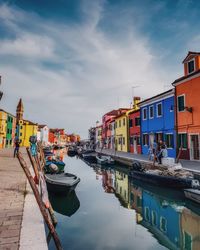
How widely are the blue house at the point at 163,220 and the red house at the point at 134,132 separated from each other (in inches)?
751

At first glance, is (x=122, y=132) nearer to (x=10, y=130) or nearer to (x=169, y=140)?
(x=169, y=140)

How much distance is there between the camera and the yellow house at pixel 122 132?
35.4 m

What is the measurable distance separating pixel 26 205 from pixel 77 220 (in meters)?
2.91

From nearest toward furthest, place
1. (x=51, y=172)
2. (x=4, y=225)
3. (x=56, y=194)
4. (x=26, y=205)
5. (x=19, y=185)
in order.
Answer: (x=4, y=225)
(x=26, y=205)
(x=19, y=185)
(x=56, y=194)
(x=51, y=172)

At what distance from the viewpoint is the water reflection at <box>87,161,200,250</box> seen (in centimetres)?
681

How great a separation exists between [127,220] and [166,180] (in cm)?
543

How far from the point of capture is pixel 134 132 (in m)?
31.7

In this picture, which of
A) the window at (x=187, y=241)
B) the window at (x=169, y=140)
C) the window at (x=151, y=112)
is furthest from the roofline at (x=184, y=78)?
the window at (x=187, y=241)

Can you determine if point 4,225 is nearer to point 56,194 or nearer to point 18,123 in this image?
point 56,194

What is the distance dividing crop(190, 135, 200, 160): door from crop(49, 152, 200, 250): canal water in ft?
22.2

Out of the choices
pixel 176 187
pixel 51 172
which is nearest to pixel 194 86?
pixel 176 187

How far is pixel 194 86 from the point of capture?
1853 cm

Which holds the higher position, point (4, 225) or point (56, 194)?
point (4, 225)

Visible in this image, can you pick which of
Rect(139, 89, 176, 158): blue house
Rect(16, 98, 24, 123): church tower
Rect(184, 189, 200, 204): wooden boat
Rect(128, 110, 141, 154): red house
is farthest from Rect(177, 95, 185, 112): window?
Rect(16, 98, 24, 123): church tower
